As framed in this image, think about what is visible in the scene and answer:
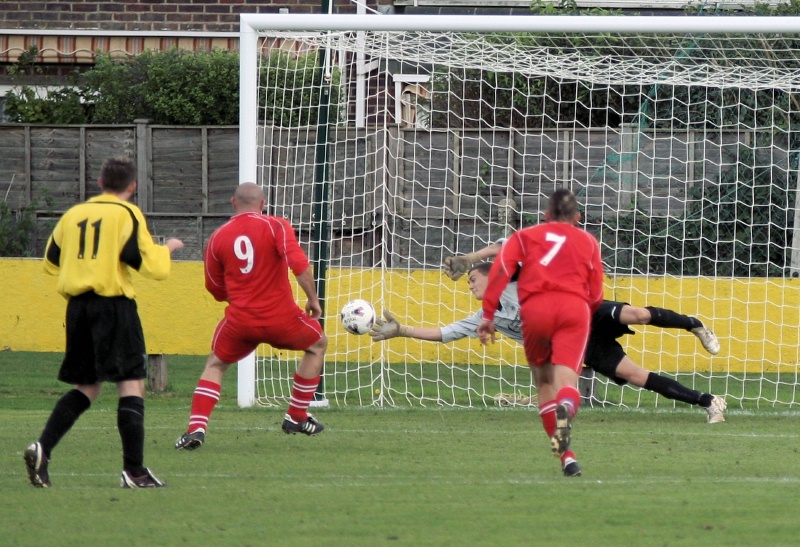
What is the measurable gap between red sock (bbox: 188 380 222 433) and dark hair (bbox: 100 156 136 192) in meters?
2.06

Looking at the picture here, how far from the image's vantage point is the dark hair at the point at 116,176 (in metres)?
6.56

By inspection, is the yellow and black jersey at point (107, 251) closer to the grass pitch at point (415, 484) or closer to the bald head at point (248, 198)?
the grass pitch at point (415, 484)

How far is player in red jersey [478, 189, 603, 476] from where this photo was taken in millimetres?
6941

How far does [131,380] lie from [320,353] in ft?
8.10

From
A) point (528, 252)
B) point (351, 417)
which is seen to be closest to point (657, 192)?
point (351, 417)

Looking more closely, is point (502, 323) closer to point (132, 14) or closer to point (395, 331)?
point (395, 331)

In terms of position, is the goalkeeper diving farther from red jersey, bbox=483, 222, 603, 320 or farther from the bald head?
red jersey, bbox=483, 222, 603, 320

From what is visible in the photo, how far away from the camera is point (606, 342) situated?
9727 mm

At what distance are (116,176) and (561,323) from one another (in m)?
2.51

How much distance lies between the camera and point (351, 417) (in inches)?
400

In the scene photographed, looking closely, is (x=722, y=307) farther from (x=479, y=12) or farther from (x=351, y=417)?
(x=479, y=12)

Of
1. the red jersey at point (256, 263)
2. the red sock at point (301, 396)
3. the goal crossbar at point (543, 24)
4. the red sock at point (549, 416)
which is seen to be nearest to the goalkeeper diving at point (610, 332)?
the red sock at point (301, 396)

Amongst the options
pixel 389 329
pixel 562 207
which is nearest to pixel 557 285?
pixel 562 207

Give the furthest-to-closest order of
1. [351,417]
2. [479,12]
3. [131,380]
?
[479,12] < [351,417] < [131,380]
